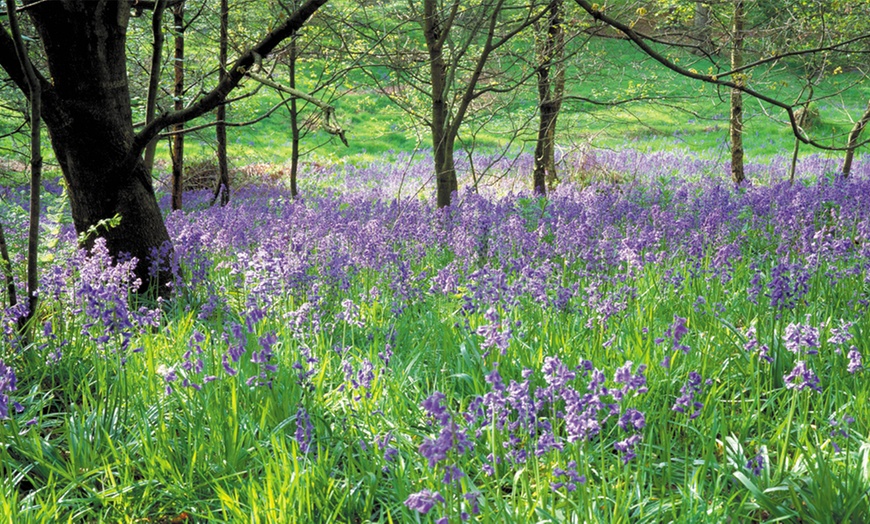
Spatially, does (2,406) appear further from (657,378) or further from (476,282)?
A: (657,378)

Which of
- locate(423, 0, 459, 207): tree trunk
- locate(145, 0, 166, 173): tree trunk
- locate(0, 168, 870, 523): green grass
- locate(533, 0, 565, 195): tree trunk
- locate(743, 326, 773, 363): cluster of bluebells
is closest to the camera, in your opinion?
locate(0, 168, 870, 523): green grass

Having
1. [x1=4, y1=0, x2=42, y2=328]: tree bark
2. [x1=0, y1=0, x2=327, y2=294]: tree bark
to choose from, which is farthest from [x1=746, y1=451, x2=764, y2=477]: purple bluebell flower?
[x1=0, y1=0, x2=327, y2=294]: tree bark

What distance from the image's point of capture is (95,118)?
15.4 ft

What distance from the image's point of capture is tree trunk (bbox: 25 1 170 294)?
4598 millimetres

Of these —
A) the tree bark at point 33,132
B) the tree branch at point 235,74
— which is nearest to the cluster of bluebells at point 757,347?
the tree branch at point 235,74

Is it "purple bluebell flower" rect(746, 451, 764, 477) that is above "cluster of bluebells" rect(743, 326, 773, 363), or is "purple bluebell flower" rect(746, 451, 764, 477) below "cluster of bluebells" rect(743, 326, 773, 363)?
below

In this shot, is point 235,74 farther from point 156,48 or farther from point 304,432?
point 304,432

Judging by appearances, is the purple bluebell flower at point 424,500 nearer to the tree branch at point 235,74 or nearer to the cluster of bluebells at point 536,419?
the cluster of bluebells at point 536,419

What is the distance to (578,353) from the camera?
3576 mm

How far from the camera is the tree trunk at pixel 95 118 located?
181 inches

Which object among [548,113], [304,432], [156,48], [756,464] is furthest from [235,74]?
[548,113]

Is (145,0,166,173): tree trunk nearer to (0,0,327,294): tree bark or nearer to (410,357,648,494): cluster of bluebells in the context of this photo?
(0,0,327,294): tree bark

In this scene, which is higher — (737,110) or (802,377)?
(737,110)

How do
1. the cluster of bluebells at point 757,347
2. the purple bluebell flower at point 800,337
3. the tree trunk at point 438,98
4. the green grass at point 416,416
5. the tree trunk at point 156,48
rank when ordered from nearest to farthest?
the green grass at point 416,416
the purple bluebell flower at point 800,337
the cluster of bluebells at point 757,347
the tree trunk at point 156,48
the tree trunk at point 438,98
